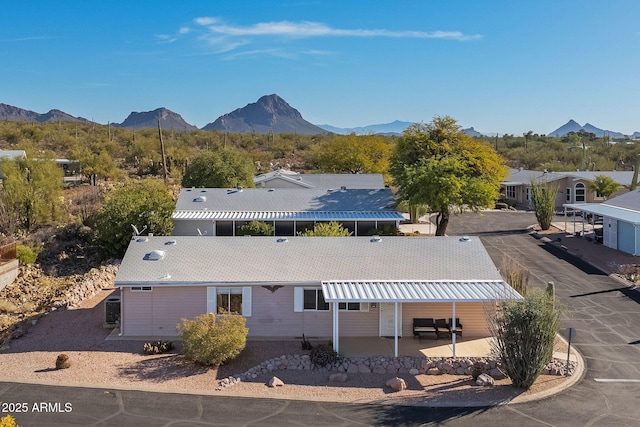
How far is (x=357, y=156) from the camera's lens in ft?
187

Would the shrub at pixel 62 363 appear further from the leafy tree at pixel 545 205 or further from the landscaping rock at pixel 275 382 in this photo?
the leafy tree at pixel 545 205

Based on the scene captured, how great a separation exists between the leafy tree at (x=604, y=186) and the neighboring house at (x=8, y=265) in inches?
1984

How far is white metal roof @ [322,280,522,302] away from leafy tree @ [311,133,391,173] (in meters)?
36.0

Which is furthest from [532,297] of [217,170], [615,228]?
[217,170]

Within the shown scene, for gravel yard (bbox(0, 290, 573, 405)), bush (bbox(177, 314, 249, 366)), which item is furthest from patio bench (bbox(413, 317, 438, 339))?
bush (bbox(177, 314, 249, 366))

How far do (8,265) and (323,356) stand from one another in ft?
61.4

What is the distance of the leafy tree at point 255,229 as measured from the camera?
109ft

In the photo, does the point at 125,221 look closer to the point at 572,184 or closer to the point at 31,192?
the point at 31,192

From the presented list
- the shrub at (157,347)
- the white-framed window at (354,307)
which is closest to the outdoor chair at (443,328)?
the white-framed window at (354,307)

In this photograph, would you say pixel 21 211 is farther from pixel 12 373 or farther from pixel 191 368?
pixel 191 368

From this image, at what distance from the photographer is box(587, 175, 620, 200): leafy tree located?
5356cm

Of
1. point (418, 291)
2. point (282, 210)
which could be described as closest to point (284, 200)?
point (282, 210)

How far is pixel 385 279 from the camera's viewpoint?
21.1 meters

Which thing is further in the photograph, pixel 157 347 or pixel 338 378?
pixel 157 347
